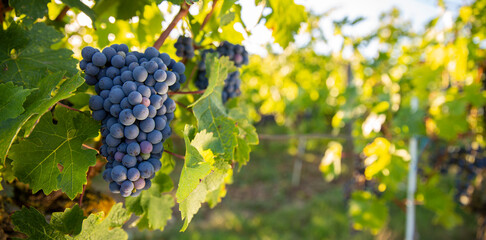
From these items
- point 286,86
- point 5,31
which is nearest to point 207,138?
point 5,31

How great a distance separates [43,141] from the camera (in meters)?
0.80

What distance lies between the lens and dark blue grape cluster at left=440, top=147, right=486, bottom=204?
377 centimetres

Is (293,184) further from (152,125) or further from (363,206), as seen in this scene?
(152,125)

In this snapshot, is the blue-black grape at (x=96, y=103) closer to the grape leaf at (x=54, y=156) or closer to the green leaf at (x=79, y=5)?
the grape leaf at (x=54, y=156)

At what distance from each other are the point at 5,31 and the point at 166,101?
499 millimetres

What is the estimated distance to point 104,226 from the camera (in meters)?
0.83

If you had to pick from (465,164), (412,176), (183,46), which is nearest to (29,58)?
(183,46)

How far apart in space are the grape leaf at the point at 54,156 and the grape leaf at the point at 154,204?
10.4 inches

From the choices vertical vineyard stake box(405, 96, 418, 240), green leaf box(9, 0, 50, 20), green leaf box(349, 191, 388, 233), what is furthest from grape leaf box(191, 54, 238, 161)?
green leaf box(349, 191, 388, 233)

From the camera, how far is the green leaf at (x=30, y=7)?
2.97 ft

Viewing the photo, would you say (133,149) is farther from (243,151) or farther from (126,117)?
(243,151)

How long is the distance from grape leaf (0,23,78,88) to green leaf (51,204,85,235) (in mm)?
346

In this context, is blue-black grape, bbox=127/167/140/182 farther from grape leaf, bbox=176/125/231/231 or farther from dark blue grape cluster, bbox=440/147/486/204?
dark blue grape cluster, bbox=440/147/486/204

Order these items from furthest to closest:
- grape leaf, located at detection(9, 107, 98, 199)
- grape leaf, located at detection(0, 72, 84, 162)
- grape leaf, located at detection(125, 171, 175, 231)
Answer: grape leaf, located at detection(125, 171, 175, 231) < grape leaf, located at detection(9, 107, 98, 199) < grape leaf, located at detection(0, 72, 84, 162)
